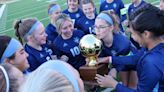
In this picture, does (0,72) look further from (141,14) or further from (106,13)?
(106,13)

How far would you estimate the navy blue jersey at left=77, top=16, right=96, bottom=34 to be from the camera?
660 centimetres

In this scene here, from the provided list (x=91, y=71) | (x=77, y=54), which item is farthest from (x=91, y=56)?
(x=77, y=54)

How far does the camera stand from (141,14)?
3.16m

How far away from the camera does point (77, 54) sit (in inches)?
207

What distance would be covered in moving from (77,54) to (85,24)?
5.13ft

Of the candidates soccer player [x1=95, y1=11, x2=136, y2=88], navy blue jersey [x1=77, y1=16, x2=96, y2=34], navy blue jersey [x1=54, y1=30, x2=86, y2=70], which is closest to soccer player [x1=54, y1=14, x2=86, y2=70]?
navy blue jersey [x1=54, y1=30, x2=86, y2=70]

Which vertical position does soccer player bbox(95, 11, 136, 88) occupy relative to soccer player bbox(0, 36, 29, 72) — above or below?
below

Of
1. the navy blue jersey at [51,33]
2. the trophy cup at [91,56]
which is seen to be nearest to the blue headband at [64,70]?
the trophy cup at [91,56]

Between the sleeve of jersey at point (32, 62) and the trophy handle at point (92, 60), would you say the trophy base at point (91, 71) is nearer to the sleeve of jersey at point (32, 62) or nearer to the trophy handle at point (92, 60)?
the trophy handle at point (92, 60)

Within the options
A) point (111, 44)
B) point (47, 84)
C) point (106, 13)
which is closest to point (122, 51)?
point (111, 44)

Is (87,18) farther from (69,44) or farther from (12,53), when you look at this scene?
(12,53)

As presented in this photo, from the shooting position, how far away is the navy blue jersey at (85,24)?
6.60 metres

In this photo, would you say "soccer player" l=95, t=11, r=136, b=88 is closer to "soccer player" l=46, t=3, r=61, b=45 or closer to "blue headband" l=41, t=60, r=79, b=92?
"soccer player" l=46, t=3, r=61, b=45

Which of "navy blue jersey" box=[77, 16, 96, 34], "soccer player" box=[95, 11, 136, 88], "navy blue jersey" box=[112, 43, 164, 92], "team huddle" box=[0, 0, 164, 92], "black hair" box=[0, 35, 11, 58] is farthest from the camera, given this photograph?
"navy blue jersey" box=[77, 16, 96, 34]
